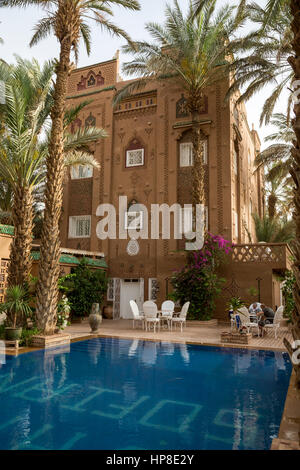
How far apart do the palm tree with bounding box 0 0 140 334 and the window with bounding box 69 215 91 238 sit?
9.65 metres

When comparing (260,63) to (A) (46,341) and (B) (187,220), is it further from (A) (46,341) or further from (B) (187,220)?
(A) (46,341)

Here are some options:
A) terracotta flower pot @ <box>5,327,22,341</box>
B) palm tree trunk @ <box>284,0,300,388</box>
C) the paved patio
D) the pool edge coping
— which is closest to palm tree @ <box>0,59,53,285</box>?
terracotta flower pot @ <box>5,327,22,341</box>

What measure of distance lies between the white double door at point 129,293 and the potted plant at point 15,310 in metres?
9.12

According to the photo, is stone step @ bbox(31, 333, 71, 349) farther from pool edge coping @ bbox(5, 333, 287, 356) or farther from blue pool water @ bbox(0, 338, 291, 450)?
blue pool water @ bbox(0, 338, 291, 450)

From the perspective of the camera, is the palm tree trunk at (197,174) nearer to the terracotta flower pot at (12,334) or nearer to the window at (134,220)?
the window at (134,220)

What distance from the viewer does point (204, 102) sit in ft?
61.8

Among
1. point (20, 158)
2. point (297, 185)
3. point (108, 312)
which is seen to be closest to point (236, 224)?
point (108, 312)

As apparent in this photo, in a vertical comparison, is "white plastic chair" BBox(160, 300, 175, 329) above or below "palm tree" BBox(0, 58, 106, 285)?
below

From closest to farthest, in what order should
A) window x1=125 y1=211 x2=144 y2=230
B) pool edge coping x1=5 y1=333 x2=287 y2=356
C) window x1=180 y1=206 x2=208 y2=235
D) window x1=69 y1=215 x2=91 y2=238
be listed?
pool edge coping x1=5 y1=333 x2=287 y2=356, window x1=180 y1=206 x2=208 y2=235, window x1=125 y1=211 x2=144 y2=230, window x1=69 y1=215 x2=91 y2=238

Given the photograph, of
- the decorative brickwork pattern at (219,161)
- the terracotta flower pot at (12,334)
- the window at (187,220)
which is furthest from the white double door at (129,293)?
the terracotta flower pot at (12,334)

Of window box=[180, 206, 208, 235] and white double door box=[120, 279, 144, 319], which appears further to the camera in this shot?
white double door box=[120, 279, 144, 319]

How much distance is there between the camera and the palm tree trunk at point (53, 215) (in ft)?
34.8

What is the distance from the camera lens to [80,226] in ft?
69.3

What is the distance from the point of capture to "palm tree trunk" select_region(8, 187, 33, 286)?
10.7 metres
